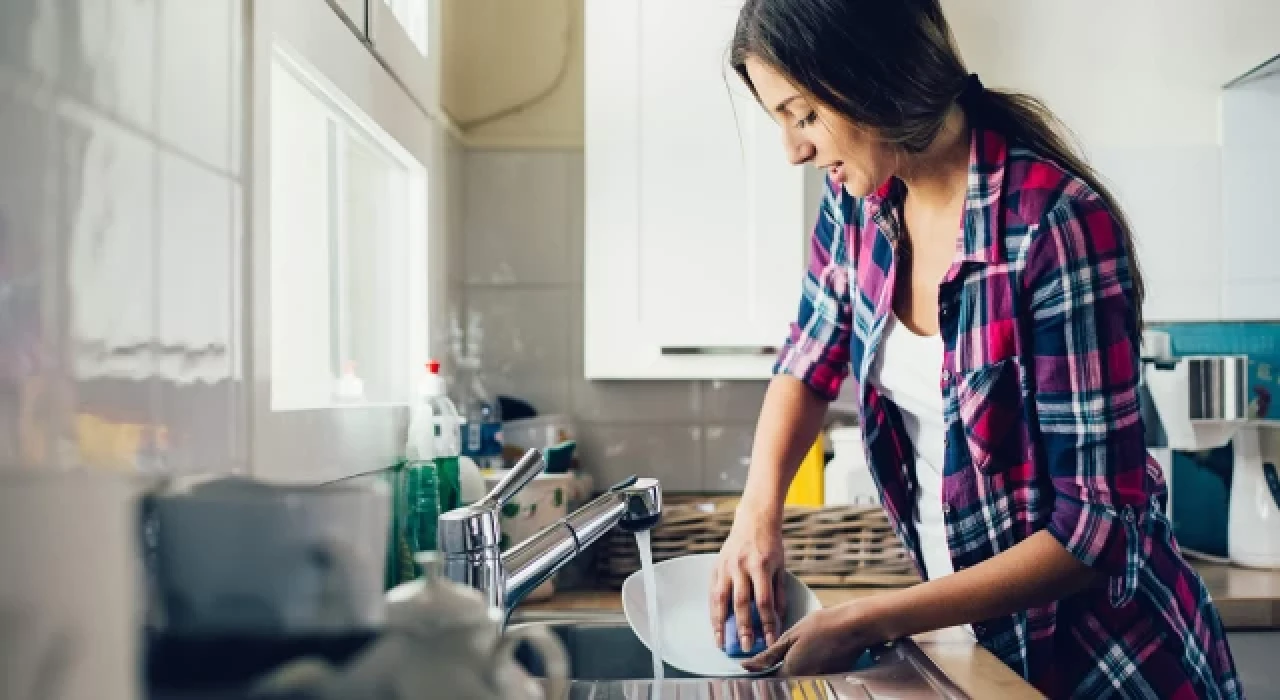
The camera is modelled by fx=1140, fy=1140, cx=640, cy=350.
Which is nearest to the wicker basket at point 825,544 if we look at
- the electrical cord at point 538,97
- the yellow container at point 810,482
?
the yellow container at point 810,482

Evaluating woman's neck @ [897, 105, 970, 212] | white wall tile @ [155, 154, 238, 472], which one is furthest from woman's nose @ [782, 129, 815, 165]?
white wall tile @ [155, 154, 238, 472]

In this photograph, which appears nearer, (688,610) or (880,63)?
(880,63)

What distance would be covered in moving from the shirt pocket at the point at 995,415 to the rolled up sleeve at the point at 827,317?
0.76 feet

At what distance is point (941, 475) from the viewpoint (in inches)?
45.6

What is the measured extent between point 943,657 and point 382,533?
0.69 m

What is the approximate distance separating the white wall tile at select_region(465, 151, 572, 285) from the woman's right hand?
1.03 metres

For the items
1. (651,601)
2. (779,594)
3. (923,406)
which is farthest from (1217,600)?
(651,601)

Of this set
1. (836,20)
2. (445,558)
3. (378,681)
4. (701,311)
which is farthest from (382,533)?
(701,311)

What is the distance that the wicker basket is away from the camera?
5.19 feet

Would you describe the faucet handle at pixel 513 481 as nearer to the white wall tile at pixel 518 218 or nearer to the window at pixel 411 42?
the window at pixel 411 42

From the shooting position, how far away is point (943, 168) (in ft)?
3.76

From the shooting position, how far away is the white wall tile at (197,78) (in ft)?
1.97

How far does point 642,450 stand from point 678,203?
0.50 metres

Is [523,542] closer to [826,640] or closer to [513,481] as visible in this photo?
[513,481]
